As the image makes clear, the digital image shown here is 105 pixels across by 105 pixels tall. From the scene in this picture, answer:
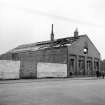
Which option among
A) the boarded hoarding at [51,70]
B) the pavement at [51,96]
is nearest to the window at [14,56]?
the boarded hoarding at [51,70]

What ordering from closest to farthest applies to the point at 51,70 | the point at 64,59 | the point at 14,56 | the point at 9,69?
the point at 9,69
the point at 51,70
the point at 64,59
the point at 14,56

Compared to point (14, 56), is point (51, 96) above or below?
below

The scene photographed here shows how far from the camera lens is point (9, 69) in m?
25.9

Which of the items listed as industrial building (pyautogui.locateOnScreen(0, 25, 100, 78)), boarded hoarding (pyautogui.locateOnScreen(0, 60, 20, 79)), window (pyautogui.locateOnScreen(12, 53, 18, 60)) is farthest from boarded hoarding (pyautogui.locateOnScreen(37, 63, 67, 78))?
window (pyautogui.locateOnScreen(12, 53, 18, 60))

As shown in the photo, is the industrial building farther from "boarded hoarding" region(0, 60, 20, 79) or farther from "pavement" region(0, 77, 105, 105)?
"pavement" region(0, 77, 105, 105)

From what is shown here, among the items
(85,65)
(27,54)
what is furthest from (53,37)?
(85,65)

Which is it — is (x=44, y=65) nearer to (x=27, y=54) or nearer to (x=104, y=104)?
(x=27, y=54)

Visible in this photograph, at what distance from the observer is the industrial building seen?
29656 millimetres

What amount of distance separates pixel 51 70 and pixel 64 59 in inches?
238

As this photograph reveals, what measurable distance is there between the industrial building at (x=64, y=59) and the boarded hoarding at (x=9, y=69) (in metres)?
1.03

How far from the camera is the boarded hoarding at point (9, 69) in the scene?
25.2 metres

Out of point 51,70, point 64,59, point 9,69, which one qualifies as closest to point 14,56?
point 64,59

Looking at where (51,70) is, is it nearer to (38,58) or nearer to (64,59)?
(64,59)

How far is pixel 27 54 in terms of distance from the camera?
145 feet
